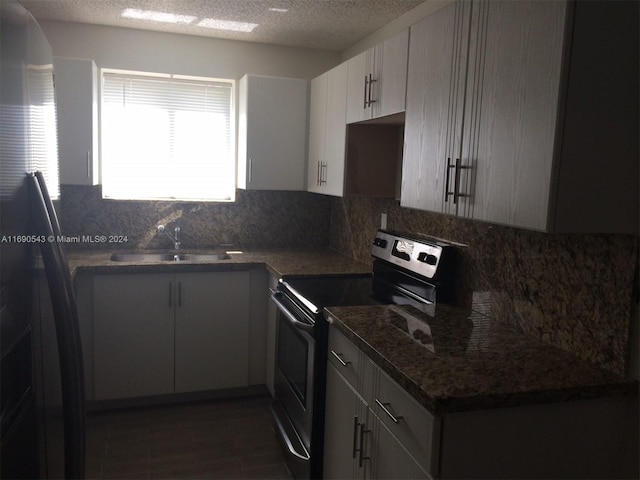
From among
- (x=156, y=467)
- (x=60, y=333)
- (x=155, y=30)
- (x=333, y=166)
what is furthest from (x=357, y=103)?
(x=156, y=467)

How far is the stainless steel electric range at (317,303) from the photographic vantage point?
7.13 feet

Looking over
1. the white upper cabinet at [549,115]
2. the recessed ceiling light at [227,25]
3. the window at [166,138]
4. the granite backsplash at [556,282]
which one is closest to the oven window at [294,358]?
the granite backsplash at [556,282]

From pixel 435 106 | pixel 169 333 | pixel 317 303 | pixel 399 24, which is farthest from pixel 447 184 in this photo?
pixel 169 333

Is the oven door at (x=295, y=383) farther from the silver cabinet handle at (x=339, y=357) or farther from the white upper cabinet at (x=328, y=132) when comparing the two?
the white upper cabinet at (x=328, y=132)

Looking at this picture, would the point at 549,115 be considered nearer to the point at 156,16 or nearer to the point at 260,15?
the point at 260,15

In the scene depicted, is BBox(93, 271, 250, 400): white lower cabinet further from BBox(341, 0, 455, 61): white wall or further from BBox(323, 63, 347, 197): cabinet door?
BBox(341, 0, 455, 61): white wall

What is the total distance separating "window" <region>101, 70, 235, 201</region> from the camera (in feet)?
11.3

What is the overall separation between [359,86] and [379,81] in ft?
0.80

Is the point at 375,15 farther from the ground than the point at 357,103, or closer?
farther from the ground

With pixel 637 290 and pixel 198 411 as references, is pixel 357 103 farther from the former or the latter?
pixel 198 411

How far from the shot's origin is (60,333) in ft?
4.15

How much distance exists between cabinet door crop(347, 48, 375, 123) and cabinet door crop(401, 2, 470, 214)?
0.43 meters

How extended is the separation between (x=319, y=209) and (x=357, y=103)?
1372 millimetres

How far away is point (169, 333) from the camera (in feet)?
10.2
